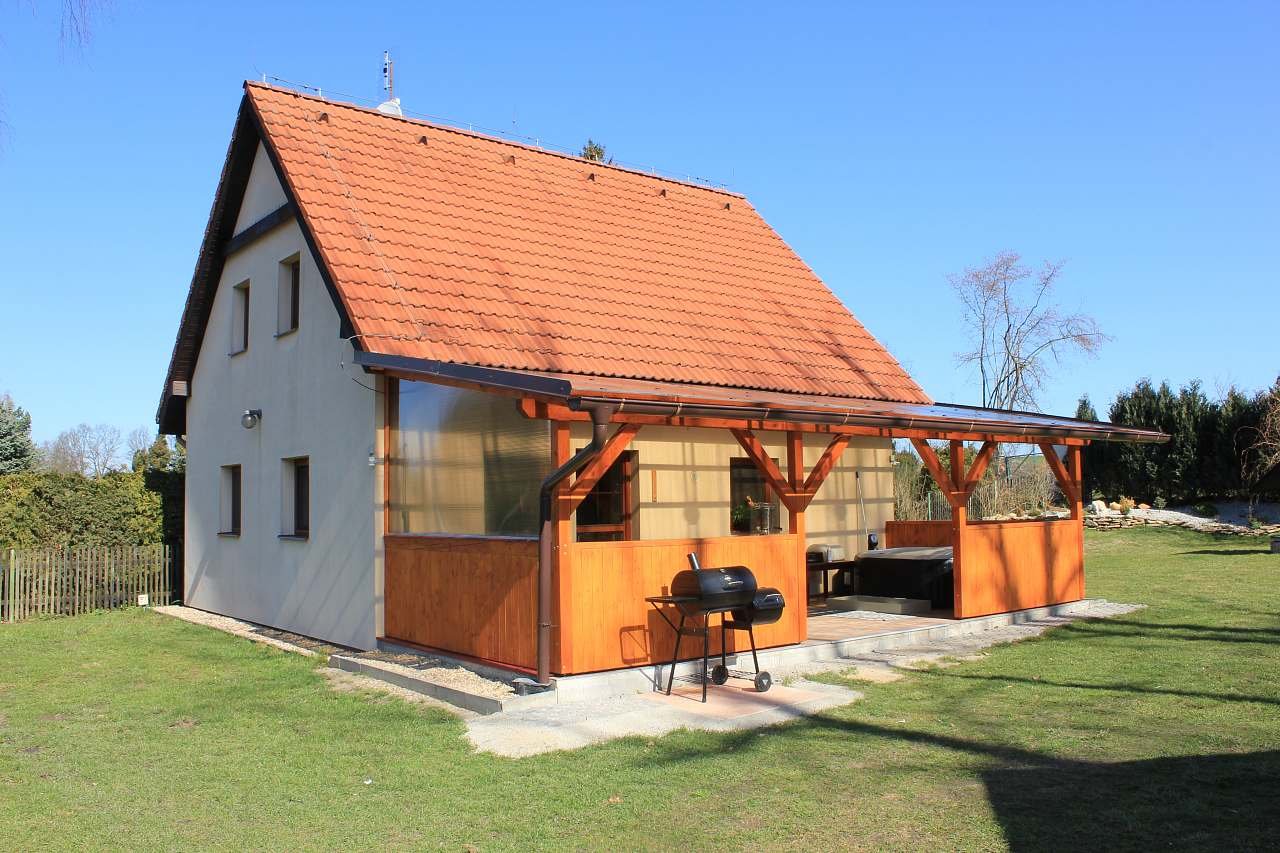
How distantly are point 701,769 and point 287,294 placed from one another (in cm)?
1005

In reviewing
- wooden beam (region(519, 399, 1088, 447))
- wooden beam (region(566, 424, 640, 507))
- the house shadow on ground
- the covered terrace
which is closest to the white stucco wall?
the covered terrace

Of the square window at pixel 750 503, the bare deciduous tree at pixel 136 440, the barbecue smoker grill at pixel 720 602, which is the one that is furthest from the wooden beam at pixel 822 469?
the bare deciduous tree at pixel 136 440

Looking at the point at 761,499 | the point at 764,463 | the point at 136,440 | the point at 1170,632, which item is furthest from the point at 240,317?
the point at 136,440

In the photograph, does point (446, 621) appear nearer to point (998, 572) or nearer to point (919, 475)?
point (998, 572)

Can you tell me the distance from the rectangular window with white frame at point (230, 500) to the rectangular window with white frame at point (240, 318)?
6.07 feet

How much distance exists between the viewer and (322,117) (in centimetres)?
1441

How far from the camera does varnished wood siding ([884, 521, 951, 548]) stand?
618 inches

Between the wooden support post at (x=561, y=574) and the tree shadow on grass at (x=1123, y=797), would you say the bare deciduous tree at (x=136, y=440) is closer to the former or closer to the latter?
the wooden support post at (x=561, y=574)

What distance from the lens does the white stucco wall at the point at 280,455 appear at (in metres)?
11.7

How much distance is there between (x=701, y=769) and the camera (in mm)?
6621

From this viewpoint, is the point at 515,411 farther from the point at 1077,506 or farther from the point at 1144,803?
the point at 1077,506

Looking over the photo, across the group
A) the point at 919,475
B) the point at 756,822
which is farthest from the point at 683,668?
the point at 919,475

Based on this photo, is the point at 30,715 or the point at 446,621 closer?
the point at 30,715

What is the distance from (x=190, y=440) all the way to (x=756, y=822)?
573 inches
